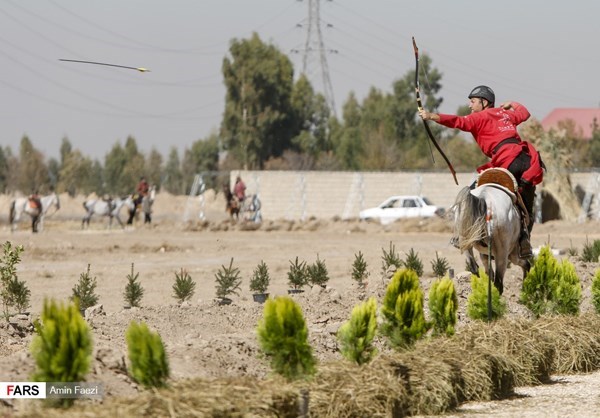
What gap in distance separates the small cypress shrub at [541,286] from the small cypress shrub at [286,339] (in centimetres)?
463

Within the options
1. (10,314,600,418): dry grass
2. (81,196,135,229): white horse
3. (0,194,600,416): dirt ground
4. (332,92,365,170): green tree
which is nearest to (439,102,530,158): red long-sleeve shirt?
(0,194,600,416): dirt ground

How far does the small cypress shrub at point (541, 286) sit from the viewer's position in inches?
458

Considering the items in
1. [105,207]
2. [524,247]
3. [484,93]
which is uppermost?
[484,93]

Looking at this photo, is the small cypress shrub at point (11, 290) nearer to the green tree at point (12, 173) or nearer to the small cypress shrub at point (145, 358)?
the small cypress shrub at point (145, 358)

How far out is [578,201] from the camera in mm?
47594

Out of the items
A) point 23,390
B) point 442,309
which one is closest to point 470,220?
point 442,309

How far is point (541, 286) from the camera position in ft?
38.4

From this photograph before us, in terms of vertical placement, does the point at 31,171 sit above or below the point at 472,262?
above

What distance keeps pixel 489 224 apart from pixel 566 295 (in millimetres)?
1437

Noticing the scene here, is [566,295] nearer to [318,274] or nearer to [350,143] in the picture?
[318,274]

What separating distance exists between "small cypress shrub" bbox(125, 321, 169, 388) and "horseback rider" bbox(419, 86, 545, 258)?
7.20 meters

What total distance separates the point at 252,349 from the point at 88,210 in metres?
41.7

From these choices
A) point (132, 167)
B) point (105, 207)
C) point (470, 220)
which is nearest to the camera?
point (470, 220)

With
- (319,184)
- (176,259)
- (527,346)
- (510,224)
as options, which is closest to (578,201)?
(319,184)
